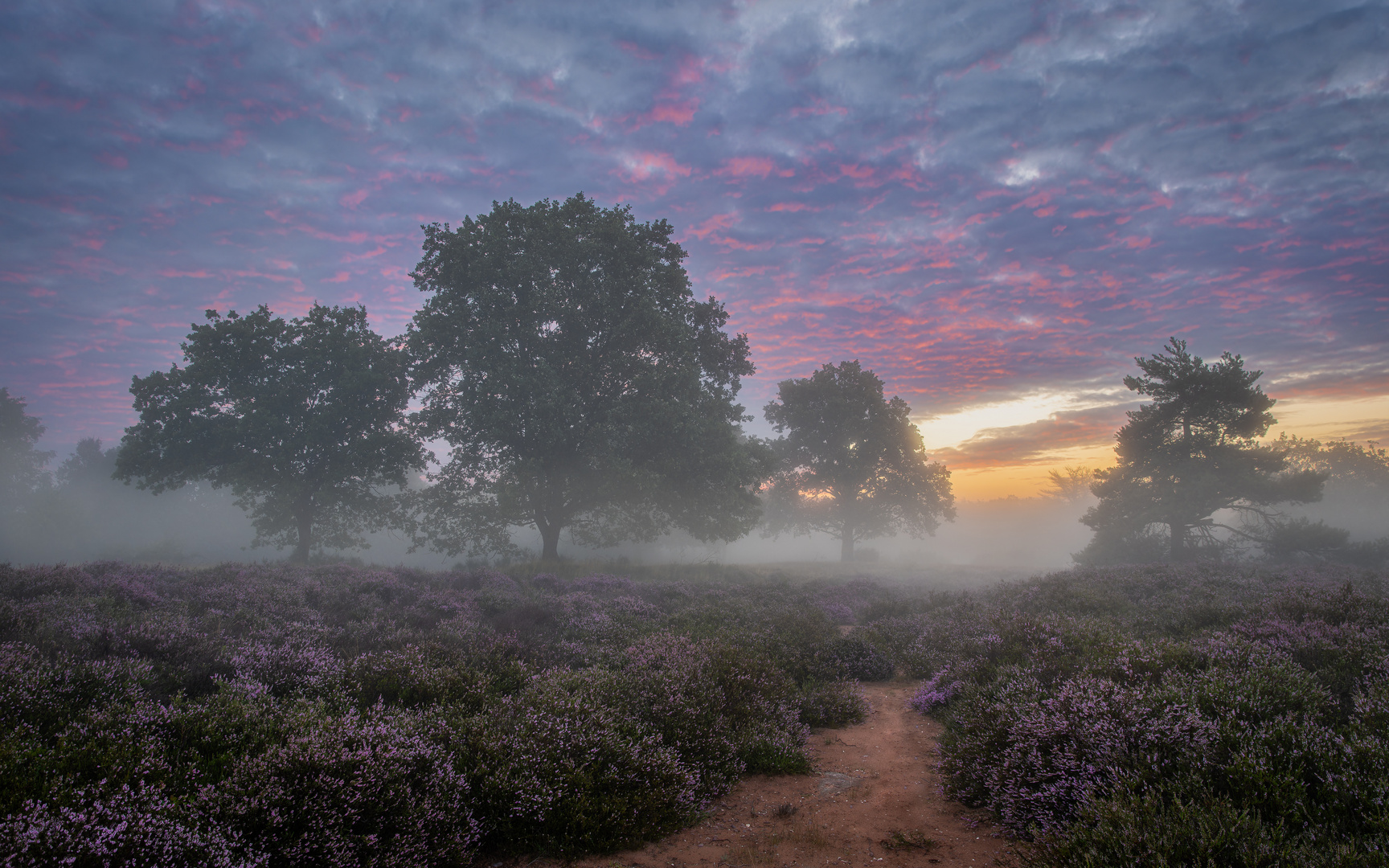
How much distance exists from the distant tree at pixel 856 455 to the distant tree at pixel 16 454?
3252 inches

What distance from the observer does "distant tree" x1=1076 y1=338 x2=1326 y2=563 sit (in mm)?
26438

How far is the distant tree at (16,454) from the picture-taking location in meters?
57.5

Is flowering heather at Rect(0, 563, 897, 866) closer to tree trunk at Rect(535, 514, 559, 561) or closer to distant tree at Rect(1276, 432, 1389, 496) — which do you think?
tree trunk at Rect(535, 514, 559, 561)

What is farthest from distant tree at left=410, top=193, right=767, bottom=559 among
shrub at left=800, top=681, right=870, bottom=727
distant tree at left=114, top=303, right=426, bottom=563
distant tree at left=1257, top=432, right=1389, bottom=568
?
distant tree at left=1257, top=432, right=1389, bottom=568

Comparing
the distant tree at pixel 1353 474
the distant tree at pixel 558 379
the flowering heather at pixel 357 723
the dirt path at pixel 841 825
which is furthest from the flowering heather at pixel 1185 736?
the distant tree at pixel 1353 474

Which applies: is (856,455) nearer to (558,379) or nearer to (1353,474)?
(558,379)

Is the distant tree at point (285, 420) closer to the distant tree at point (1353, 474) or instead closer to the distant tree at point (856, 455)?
the distant tree at point (856, 455)

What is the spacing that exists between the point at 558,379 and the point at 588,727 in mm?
17897

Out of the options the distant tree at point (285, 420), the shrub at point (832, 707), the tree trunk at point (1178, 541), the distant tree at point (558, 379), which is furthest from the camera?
the tree trunk at point (1178, 541)

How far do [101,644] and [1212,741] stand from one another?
42.6 feet

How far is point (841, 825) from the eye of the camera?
5.34 m

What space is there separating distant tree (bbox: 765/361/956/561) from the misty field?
29683 mm

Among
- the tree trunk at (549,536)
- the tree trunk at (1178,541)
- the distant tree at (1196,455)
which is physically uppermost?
the distant tree at (1196,455)

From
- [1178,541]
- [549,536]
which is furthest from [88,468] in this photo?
[1178,541]
